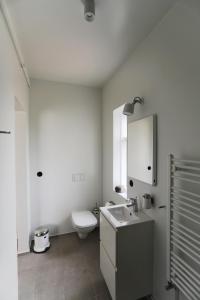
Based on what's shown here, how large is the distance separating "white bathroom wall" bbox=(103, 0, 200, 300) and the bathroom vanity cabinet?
0.07m

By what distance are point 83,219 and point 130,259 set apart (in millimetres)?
1131

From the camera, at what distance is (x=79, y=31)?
4.85 ft

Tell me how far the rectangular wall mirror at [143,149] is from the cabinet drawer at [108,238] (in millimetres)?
580

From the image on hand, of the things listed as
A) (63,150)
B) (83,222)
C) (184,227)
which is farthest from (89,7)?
(83,222)

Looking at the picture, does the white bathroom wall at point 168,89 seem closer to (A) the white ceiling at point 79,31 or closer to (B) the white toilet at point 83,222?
(A) the white ceiling at point 79,31

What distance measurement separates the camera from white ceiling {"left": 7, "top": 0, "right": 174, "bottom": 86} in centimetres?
122

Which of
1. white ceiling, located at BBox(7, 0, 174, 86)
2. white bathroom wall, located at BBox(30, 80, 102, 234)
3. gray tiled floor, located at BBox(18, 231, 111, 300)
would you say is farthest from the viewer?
white bathroom wall, located at BBox(30, 80, 102, 234)

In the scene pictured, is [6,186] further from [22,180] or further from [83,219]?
[83,219]

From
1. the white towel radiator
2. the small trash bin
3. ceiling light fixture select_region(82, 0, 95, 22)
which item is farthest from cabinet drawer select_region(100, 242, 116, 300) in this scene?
ceiling light fixture select_region(82, 0, 95, 22)

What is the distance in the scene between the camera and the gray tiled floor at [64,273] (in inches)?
64.4

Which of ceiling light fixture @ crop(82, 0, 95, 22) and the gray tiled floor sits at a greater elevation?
ceiling light fixture @ crop(82, 0, 95, 22)

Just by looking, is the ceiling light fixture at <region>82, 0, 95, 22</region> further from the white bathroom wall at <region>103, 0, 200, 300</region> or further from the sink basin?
the sink basin

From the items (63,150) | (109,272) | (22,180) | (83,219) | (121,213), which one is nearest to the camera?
(109,272)

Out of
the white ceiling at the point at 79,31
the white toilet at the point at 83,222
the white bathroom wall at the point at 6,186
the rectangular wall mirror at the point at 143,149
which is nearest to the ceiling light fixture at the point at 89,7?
the white ceiling at the point at 79,31
